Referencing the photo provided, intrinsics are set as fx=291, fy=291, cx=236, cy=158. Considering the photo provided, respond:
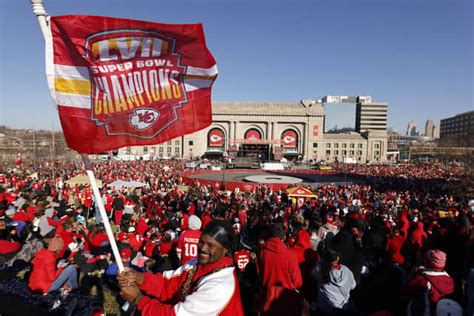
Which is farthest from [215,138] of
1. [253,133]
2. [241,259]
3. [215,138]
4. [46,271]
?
[46,271]

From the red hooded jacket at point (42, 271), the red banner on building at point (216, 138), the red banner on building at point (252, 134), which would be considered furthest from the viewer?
the red banner on building at point (252, 134)

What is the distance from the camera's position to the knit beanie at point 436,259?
3411 millimetres

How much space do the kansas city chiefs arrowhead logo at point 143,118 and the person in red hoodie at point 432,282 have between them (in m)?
3.44

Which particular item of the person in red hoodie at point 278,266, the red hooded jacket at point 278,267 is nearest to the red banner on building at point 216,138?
the person in red hoodie at point 278,266

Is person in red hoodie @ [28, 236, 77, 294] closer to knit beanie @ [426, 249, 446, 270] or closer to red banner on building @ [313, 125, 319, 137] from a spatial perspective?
knit beanie @ [426, 249, 446, 270]

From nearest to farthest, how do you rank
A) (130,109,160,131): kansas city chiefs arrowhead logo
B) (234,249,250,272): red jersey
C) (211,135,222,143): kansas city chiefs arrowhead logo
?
(130,109,160,131): kansas city chiefs arrowhead logo
(234,249,250,272): red jersey
(211,135,222,143): kansas city chiefs arrowhead logo

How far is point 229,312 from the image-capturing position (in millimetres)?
1809

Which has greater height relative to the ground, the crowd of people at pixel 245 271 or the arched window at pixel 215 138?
the arched window at pixel 215 138

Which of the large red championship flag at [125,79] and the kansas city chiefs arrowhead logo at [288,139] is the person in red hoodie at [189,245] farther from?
the kansas city chiefs arrowhead logo at [288,139]

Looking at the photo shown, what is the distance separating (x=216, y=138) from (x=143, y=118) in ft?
246

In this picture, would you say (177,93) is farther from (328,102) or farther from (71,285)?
(328,102)

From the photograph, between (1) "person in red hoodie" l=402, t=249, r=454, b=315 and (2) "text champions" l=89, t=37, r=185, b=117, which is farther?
(1) "person in red hoodie" l=402, t=249, r=454, b=315

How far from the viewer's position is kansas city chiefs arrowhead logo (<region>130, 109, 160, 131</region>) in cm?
289

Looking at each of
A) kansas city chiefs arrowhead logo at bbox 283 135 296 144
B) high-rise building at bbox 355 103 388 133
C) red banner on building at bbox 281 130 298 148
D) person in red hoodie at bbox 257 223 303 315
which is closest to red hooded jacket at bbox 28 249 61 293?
person in red hoodie at bbox 257 223 303 315
